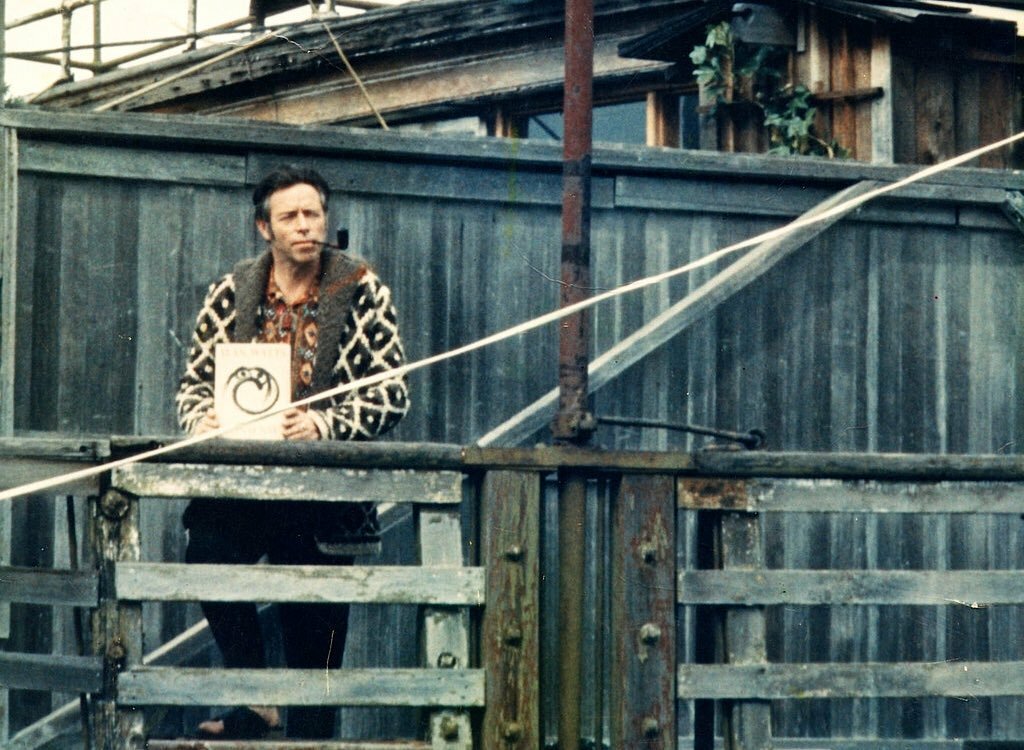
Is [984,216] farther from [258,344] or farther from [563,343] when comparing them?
[258,344]

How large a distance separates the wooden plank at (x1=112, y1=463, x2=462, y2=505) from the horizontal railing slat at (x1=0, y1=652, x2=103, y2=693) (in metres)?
0.57

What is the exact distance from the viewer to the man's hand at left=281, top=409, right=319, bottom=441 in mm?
5805

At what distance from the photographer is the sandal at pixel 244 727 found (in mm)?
5863

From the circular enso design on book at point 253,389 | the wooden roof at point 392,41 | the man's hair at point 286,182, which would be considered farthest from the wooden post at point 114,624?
the wooden roof at point 392,41

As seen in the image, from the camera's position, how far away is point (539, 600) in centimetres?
568

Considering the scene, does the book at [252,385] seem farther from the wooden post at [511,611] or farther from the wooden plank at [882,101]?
the wooden plank at [882,101]

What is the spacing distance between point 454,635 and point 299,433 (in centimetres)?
85

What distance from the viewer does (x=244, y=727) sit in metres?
5.88

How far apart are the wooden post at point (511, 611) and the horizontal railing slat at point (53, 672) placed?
124 centimetres

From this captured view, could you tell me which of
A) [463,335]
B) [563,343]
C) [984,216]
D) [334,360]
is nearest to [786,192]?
[984,216]

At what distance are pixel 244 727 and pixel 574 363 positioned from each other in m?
1.81

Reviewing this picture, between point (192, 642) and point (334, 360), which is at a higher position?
point (334, 360)

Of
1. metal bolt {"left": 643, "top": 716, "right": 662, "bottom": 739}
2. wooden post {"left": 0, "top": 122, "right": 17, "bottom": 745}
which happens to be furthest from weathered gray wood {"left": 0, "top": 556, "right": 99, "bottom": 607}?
wooden post {"left": 0, "top": 122, "right": 17, "bottom": 745}

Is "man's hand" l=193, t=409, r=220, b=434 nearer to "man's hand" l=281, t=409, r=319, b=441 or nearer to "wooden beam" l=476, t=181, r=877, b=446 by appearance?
"man's hand" l=281, t=409, r=319, b=441
